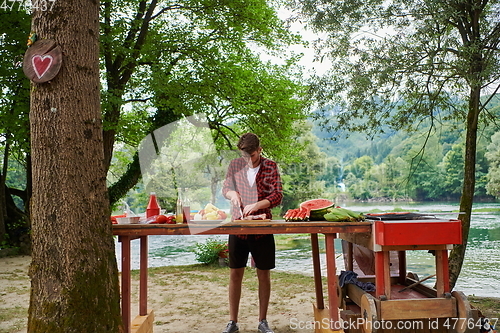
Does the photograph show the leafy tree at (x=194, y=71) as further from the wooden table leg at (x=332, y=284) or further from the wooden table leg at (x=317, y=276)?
the wooden table leg at (x=332, y=284)

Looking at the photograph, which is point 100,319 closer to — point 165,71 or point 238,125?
point 165,71

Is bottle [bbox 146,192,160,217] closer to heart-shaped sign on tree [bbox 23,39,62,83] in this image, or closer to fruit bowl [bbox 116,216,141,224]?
fruit bowl [bbox 116,216,141,224]

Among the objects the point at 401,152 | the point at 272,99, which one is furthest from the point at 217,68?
the point at 401,152

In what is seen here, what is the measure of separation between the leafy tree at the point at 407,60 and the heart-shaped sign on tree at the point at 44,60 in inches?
175

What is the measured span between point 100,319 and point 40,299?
392 millimetres

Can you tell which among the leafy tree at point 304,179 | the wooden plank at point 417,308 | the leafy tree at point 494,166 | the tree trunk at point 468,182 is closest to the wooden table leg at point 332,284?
the wooden plank at point 417,308

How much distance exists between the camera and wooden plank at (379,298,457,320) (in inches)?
120

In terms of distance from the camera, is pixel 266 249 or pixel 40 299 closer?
pixel 40 299

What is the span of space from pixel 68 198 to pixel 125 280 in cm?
91

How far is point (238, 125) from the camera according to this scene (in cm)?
1498

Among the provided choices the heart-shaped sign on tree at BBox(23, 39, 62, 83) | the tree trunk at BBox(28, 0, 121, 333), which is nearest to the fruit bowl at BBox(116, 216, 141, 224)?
the tree trunk at BBox(28, 0, 121, 333)

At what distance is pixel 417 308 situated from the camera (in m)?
3.05

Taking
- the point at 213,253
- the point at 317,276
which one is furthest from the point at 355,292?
the point at 213,253

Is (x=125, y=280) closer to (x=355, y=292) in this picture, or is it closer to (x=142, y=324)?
(x=142, y=324)
